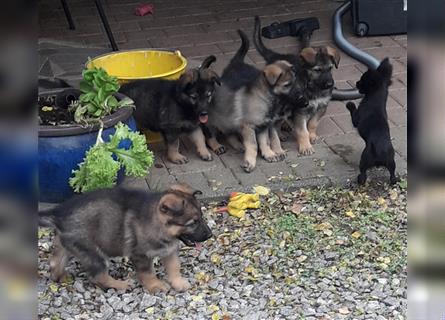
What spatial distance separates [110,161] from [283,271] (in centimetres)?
108

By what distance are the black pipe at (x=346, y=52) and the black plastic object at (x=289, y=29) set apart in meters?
0.23

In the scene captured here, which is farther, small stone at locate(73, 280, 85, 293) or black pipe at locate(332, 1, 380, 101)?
black pipe at locate(332, 1, 380, 101)

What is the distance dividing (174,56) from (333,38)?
82.3 inches

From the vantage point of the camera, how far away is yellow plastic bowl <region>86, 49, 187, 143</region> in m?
5.77

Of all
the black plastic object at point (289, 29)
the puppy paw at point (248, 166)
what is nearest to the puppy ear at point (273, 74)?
the puppy paw at point (248, 166)

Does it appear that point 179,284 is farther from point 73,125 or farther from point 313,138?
point 313,138

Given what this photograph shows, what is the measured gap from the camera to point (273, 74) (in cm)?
510

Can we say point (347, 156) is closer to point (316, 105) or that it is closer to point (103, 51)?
point (316, 105)

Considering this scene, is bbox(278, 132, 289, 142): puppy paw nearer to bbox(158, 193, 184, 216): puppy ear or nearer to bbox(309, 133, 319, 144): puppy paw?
bbox(309, 133, 319, 144): puppy paw

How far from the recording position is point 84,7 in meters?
8.70

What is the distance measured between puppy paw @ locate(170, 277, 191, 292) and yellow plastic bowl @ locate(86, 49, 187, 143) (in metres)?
1.84

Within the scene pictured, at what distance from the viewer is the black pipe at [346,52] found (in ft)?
20.4

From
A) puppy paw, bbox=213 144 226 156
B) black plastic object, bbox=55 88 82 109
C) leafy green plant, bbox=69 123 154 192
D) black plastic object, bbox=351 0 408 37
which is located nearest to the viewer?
leafy green plant, bbox=69 123 154 192

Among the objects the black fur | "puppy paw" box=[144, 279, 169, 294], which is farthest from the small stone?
the black fur
